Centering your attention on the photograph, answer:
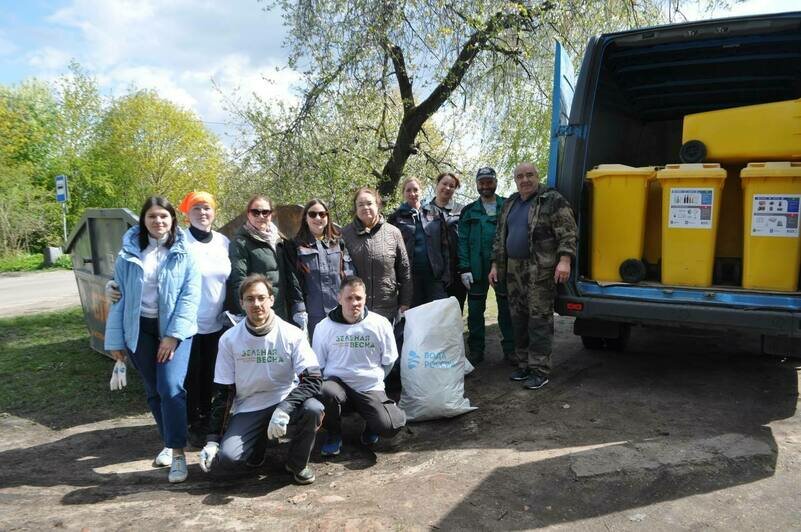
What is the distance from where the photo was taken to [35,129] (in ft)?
85.4

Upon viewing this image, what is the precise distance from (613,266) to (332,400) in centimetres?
247

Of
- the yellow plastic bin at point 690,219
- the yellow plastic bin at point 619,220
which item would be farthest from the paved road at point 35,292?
the yellow plastic bin at point 690,219

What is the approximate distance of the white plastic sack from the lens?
3.96 metres

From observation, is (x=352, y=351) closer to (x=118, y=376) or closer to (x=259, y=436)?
(x=259, y=436)

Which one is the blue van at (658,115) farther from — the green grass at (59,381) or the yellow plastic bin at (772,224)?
the green grass at (59,381)

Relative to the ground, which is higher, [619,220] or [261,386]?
[619,220]

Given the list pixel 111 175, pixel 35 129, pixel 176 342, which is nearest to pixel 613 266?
pixel 176 342

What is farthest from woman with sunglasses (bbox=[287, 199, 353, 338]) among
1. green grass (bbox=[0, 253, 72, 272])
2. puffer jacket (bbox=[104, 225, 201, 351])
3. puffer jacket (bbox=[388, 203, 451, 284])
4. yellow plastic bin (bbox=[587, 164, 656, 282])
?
green grass (bbox=[0, 253, 72, 272])

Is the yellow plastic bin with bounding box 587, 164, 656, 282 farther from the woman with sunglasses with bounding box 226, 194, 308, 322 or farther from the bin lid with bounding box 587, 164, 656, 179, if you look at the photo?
the woman with sunglasses with bounding box 226, 194, 308, 322

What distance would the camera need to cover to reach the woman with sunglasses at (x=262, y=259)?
3814 mm

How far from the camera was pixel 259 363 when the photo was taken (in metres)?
3.27

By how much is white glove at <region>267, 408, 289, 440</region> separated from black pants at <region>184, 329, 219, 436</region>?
1030 mm

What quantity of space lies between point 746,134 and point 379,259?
280 centimetres

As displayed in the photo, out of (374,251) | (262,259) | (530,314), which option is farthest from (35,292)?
(530,314)
